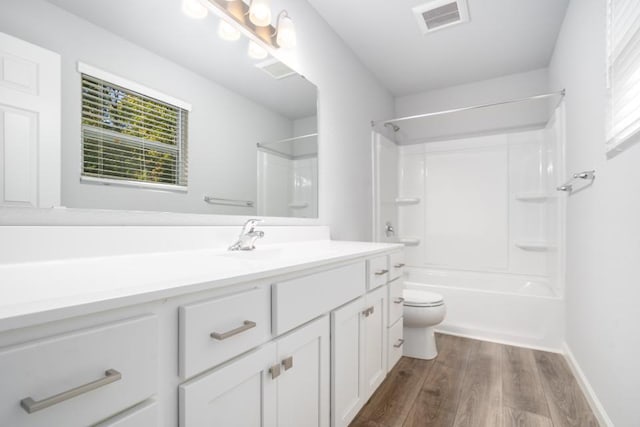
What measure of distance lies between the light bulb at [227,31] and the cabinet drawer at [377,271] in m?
1.28

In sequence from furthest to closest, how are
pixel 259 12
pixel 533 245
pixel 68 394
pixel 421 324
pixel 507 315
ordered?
1. pixel 533 245
2. pixel 507 315
3. pixel 421 324
4. pixel 259 12
5. pixel 68 394

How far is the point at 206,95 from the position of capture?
1.41m

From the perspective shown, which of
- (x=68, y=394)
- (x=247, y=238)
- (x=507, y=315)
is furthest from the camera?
(x=507, y=315)

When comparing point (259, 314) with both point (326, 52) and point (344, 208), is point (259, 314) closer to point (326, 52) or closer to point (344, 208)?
point (344, 208)

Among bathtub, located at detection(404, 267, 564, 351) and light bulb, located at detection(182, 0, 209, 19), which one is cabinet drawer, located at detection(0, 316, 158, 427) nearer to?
light bulb, located at detection(182, 0, 209, 19)

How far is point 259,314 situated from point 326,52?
2059 mm

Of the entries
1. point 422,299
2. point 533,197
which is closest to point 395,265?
point 422,299

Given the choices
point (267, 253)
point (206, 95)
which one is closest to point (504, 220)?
point (267, 253)

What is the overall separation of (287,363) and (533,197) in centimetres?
294

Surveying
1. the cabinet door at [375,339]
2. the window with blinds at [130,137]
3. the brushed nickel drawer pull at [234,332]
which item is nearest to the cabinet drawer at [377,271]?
the cabinet door at [375,339]

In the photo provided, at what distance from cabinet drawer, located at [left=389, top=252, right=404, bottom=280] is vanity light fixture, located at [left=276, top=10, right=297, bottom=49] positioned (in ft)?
4.45

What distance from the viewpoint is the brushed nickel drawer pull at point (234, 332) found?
0.73 metres

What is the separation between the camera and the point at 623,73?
3.96 ft

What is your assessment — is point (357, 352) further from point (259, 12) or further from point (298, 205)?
point (259, 12)
